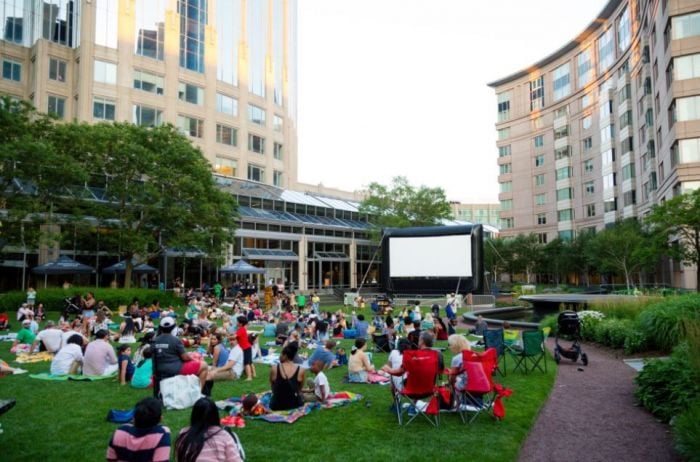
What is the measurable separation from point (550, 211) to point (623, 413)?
62.7 meters

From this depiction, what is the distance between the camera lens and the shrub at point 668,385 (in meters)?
7.76

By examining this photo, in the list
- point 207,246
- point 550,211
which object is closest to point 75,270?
point 207,246

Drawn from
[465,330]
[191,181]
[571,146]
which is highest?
[571,146]

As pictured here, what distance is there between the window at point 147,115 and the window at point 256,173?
9.98 metres

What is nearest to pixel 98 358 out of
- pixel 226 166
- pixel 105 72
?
pixel 105 72

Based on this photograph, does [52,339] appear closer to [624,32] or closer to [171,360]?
[171,360]

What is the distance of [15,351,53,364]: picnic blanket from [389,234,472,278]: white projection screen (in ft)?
74.0

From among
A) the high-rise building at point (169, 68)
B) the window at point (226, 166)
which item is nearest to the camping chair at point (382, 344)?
the high-rise building at point (169, 68)

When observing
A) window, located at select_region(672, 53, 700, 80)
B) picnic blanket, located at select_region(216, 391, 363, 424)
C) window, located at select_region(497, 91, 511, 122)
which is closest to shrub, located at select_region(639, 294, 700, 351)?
picnic blanket, located at select_region(216, 391, 363, 424)

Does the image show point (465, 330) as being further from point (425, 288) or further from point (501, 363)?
point (425, 288)

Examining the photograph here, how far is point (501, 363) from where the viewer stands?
1259 cm

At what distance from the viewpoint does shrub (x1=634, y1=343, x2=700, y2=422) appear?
25.5 ft

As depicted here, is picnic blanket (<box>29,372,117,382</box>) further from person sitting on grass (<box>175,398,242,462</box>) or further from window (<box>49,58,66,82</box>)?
window (<box>49,58,66,82</box>)

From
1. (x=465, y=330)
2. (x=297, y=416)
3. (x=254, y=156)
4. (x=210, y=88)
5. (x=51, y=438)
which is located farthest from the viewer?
(x=254, y=156)
